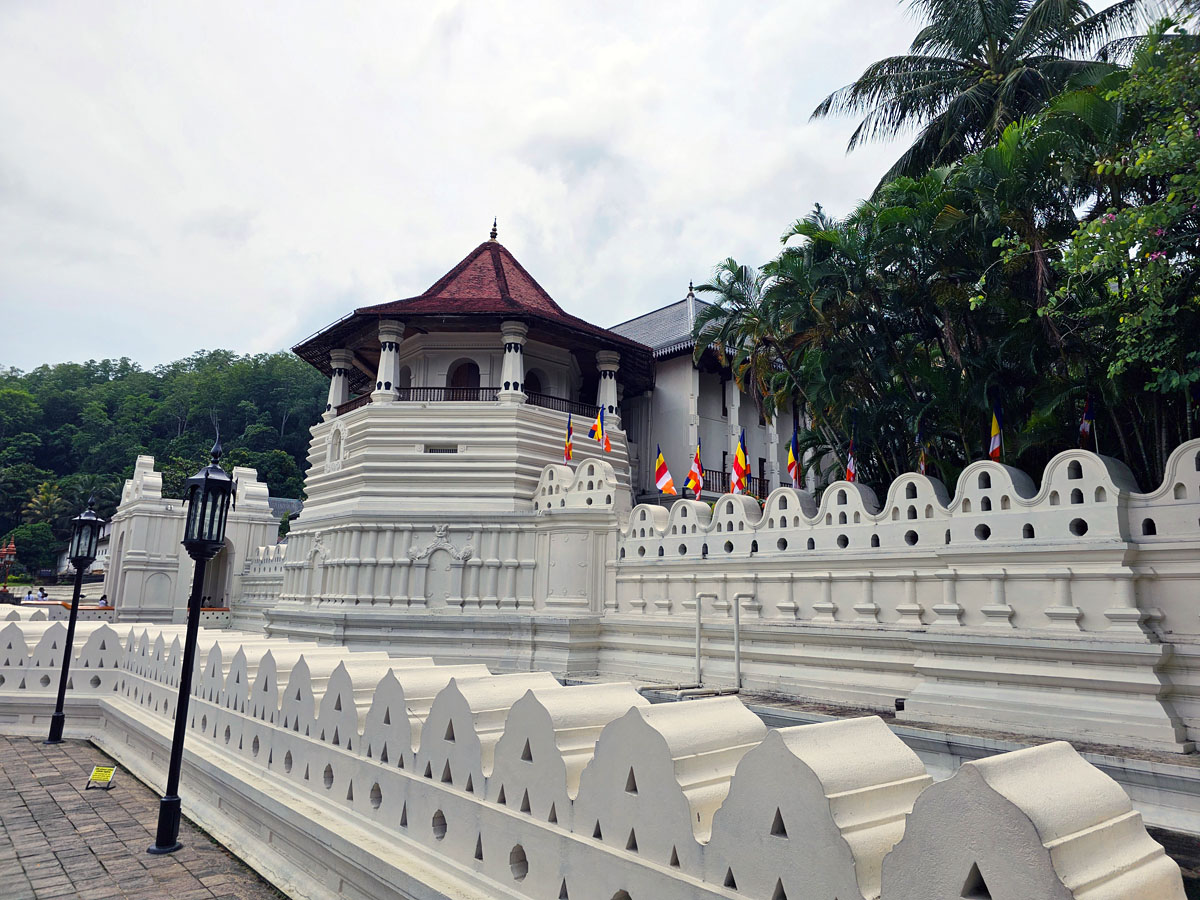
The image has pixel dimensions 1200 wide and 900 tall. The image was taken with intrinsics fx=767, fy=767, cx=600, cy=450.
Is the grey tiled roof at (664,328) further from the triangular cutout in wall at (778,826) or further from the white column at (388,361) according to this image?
the triangular cutout in wall at (778,826)

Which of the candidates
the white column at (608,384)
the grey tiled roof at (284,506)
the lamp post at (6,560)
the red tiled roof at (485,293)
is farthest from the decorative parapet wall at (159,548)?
the grey tiled roof at (284,506)

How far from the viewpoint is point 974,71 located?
17.4 metres

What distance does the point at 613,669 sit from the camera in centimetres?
1563

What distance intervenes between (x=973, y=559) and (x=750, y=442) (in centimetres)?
1771

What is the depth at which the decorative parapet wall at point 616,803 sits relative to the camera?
8.17 ft

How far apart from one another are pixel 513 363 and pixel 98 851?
50.9 feet

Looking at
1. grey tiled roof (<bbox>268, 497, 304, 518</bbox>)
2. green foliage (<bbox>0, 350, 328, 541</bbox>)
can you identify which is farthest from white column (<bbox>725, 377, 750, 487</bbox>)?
green foliage (<bbox>0, 350, 328, 541</bbox>)

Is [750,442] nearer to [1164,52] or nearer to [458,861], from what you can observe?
[1164,52]

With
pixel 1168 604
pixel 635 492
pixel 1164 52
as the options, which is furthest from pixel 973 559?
pixel 635 492

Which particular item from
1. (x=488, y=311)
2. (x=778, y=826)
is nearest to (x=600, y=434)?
(x=488, y=311)

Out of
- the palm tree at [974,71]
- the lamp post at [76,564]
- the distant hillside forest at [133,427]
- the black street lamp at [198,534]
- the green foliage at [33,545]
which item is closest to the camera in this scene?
the black street lamp at [198,534]

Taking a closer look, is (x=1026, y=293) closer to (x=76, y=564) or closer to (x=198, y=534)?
(x=198, y=534)

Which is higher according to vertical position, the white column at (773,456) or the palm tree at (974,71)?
the palm tree at (974,71)

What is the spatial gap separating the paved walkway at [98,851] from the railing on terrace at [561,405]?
14020mm
